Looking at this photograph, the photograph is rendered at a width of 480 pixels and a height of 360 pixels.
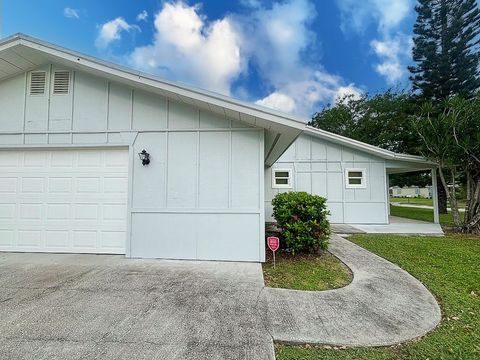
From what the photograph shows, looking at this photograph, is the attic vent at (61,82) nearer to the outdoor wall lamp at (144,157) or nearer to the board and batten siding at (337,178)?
the outdoor wall lamp at (144,157)

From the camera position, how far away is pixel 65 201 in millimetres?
5773

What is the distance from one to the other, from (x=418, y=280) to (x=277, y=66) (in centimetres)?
1328

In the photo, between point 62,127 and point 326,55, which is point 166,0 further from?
point 326,55

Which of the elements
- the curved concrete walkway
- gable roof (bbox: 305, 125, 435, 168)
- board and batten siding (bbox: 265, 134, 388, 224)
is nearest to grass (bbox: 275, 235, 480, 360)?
the curved concrete walkway

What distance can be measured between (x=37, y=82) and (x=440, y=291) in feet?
29.8

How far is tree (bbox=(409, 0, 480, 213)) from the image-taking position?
45.2ft

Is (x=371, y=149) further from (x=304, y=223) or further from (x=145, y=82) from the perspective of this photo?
(x=145, y=82)

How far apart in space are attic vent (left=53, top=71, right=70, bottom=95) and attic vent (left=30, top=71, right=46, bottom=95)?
0.30m

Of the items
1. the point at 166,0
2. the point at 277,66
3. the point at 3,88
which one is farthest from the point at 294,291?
the point at 277,66

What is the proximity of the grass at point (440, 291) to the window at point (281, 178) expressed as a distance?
434 centimetres

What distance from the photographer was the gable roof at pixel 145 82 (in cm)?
472

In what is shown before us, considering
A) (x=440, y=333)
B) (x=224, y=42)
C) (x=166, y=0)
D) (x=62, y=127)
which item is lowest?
(x=440, y=333)

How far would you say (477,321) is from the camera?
305 centimetres

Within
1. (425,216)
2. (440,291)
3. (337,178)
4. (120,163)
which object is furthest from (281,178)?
(425,216)
